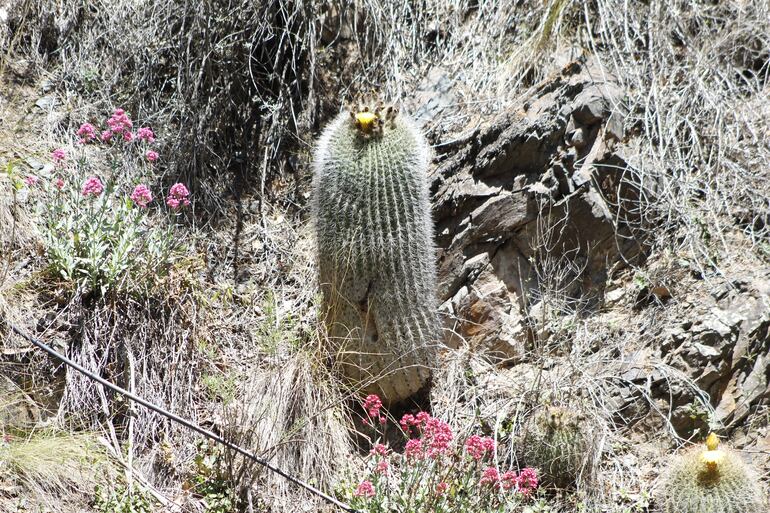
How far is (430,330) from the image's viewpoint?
3.44m

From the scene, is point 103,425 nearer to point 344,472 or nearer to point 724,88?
point 344,472

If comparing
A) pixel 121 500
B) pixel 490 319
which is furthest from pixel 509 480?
pixel 121 500

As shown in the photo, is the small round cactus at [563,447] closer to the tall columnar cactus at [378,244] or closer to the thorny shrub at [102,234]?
the tall columnar cactus at [378,244]

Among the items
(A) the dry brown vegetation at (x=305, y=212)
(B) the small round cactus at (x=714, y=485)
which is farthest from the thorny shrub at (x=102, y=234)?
(B) the small round cactus at (x=714, y=485)

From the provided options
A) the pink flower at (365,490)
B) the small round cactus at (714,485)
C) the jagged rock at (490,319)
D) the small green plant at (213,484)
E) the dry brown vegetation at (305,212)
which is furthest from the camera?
the jagged rock at (490,319)

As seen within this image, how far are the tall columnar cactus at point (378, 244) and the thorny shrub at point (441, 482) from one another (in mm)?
325

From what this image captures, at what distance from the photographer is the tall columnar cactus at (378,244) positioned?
3254mm

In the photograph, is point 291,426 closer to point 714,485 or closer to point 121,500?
point 121,500

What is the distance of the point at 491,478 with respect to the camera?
117 inches

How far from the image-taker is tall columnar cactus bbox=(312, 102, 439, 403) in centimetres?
325

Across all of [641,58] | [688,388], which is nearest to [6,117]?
[641,58]

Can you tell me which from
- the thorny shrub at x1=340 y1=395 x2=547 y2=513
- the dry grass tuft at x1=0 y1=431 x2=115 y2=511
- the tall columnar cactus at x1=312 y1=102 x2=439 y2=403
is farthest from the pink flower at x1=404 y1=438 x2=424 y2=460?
the dry grass tuft at x1=0 y1=431 x2=115 y2=511

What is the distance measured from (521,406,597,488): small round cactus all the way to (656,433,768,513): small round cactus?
354 mm

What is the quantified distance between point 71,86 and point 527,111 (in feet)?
8.69
